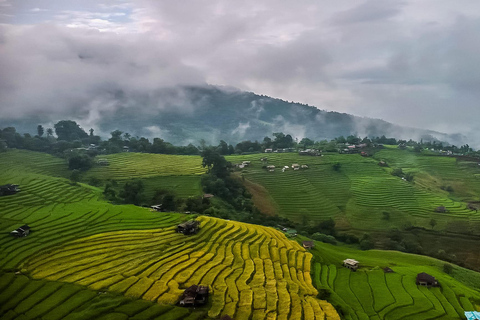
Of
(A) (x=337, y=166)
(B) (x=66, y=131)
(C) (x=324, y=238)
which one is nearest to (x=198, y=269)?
(C) (x=324, y=238)

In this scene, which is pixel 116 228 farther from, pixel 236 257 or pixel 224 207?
pixel 224 207

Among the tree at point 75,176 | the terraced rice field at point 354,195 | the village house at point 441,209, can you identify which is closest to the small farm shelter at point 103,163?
the tree at point 75,176

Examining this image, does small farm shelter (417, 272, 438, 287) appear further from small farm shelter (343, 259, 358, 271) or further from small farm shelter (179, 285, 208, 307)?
small farm shelter (179, 285, 208, 307)

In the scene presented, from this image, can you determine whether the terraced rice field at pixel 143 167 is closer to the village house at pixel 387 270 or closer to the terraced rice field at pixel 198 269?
the terraced rice field at pixel 198 269

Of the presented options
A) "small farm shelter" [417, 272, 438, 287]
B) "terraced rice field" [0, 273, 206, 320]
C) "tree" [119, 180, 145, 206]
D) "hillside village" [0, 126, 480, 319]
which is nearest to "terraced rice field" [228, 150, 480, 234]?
"hillside village" [0, 126, 480, 319]

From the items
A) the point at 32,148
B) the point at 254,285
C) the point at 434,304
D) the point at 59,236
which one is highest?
the point at 32,148

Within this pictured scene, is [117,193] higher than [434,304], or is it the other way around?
[117,193]

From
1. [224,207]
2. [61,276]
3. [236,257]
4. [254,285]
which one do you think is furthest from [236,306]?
[224,207]
